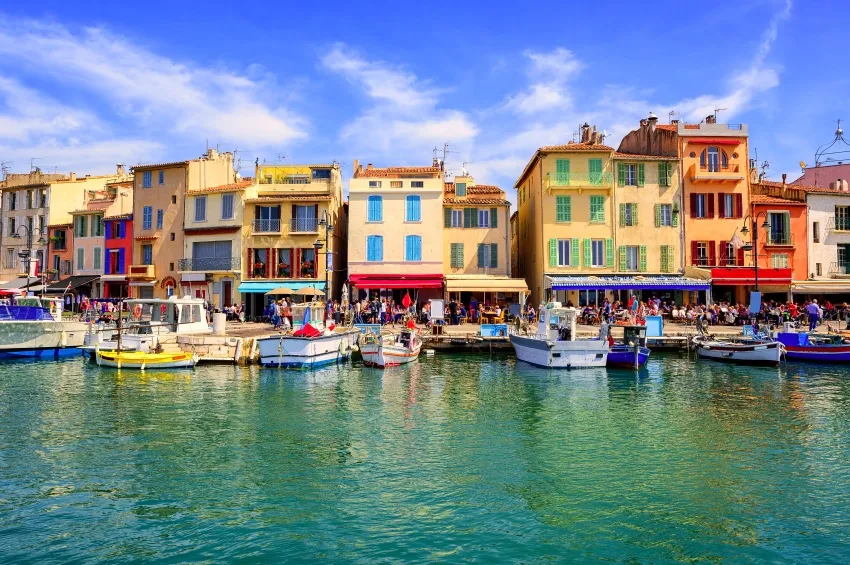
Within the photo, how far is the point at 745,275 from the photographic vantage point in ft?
133

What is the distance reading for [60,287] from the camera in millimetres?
48219

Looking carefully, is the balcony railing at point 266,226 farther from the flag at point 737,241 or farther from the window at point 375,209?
the flag at point 737,241

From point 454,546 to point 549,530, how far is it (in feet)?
5.64

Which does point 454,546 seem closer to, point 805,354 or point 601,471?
point 601,471

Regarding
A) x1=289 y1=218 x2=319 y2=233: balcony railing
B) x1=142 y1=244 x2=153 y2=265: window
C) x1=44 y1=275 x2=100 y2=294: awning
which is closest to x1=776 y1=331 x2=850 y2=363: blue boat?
x1=289 y1=218 x2=319 y2=233: balcony railing

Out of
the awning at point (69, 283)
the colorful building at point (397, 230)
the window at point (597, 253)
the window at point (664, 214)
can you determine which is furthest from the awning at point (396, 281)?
the awning at point (69, 283)

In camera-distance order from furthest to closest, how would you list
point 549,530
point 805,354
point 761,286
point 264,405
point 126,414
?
point 761,286 → point 805,354 → point 264,405 → point 126,414 → point 549,530

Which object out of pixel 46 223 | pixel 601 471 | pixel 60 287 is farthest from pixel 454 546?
pixel 46 223

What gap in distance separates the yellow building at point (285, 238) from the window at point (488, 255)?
Answer: 9.77 metres

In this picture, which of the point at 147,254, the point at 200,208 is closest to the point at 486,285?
the point at 200,208

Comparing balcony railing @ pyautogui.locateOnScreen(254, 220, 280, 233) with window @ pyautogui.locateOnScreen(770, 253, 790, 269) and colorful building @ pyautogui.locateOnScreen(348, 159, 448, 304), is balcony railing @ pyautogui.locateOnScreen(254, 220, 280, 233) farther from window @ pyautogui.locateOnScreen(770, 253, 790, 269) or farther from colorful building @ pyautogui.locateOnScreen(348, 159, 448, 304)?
window @ pyautogui.locateOnScreen(770, 253, 790, 269)

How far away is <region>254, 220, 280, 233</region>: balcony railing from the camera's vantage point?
4306cm

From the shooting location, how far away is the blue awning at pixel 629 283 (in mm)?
39250

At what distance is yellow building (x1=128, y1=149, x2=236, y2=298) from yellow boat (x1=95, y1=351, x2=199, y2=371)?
1883 cm
